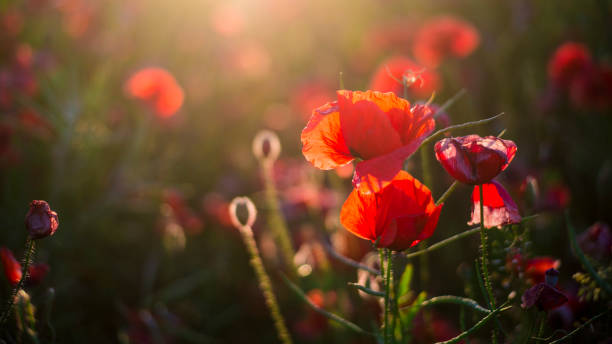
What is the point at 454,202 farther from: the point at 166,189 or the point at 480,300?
the point at 166,189

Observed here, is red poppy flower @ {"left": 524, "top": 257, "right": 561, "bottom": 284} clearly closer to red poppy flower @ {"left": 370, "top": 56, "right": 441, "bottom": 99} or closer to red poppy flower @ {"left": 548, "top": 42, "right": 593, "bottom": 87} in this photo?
red poppy flower @ {"left": 370, "top": 56, "right": 441, "bottom": 99}

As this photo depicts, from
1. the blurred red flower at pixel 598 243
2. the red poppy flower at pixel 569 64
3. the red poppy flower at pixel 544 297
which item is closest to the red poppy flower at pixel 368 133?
the red poppy flower at pixel 544 297

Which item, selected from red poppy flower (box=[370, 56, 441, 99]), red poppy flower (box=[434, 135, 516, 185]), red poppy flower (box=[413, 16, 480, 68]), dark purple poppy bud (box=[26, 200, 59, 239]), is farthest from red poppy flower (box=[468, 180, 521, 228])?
red poppy flower (box=[413, 16, 480, 68])

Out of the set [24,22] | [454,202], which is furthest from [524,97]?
[24,22]

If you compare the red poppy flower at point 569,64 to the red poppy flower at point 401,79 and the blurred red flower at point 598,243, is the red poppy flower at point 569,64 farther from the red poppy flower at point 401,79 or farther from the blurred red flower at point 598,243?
the blurred red flower at point 598,243

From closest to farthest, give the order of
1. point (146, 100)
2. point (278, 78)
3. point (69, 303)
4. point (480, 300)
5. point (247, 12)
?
point (480, 300) → point (69, 303) → point (146, 100) → point (278, 78) → point (247, 12)

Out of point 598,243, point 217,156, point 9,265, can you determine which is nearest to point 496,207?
point 598,243
